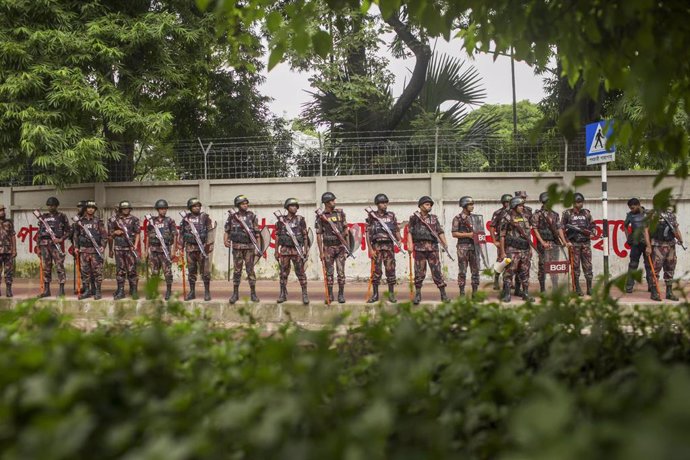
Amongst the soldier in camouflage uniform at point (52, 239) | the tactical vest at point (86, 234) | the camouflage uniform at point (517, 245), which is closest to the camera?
the camouflage uniform at point (517, 245)

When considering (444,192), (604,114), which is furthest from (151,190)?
(604,114)

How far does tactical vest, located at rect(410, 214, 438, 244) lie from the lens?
452 inches

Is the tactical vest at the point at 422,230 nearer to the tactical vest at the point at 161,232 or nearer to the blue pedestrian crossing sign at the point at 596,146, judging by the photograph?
the blue pedestrian crossing sign at the point at 596,146

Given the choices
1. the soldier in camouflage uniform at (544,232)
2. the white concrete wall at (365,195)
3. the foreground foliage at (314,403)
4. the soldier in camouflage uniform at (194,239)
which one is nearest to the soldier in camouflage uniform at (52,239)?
the soldier in camouflage uniform at (194,239)

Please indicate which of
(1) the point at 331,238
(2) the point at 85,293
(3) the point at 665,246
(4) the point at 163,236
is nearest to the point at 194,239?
(4) the point at 163,236

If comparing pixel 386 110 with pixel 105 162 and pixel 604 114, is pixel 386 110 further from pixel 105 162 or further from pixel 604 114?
pixel 105 162

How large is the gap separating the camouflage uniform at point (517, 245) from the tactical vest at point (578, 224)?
2.76 feet

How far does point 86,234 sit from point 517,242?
781 centimetres

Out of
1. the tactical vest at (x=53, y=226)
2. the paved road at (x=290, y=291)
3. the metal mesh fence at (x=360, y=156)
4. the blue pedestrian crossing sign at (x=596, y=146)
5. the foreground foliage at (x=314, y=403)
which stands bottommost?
the paved road at (x=290, y=291)

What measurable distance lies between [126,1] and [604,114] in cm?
1121

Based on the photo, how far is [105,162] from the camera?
51.4 ft

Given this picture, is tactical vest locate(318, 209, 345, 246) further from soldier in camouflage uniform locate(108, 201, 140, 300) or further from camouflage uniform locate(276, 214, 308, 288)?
soldier in camouflage uniform locate(108, 201, 140, 300)

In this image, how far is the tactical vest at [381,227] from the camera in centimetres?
1156

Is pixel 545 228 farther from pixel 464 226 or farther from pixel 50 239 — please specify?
pixel 50 239
